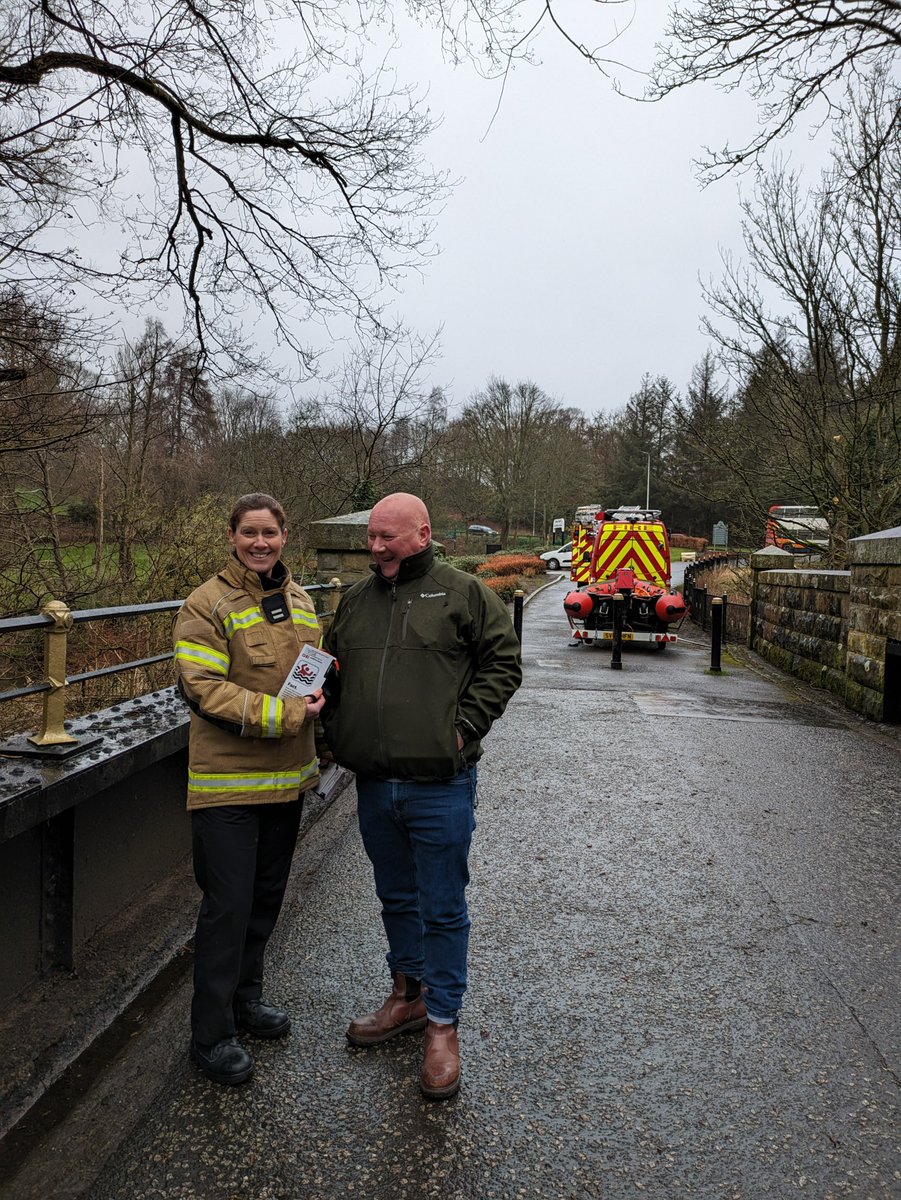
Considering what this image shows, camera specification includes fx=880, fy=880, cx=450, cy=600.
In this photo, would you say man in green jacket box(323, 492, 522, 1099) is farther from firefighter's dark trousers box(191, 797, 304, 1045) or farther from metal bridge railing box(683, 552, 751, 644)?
metal bridge railing box(683, 552, 751, 644)

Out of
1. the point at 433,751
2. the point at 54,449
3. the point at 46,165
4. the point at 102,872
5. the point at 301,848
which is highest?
the point at 46,165

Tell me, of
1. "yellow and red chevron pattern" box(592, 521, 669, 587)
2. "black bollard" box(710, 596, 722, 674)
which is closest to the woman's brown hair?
"black bollard" box(710, 596, 722, 674)

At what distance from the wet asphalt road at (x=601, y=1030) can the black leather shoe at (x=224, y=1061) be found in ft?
0.12

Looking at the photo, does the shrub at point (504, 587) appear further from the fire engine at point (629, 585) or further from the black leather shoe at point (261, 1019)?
the black leather shoe at point (261, 1019)

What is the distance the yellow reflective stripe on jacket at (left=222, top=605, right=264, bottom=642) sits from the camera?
2717 millimetres

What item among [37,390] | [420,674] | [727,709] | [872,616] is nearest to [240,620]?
[420,674]

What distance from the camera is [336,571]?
352 inches

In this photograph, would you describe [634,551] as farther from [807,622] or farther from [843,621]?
[843,621]

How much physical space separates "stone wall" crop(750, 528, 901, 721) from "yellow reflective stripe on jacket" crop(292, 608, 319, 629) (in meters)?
6.48

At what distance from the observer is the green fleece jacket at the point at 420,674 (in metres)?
2.74

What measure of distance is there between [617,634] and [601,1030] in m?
10.0

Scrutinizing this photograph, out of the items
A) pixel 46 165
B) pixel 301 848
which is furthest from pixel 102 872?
pixel 46 165

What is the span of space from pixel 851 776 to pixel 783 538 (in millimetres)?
12231

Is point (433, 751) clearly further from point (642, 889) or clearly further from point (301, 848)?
point (301, 848)
